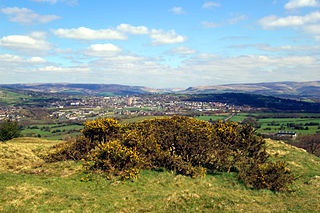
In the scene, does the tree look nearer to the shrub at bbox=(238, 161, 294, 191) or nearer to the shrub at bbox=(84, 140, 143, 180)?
the shrub at bbox=(84, 140, 143, 180)

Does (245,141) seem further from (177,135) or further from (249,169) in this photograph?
(177,135)

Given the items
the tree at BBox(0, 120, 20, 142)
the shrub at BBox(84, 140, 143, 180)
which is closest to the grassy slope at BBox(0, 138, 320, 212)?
the shrub at BBox(84, 140, 143, 180)

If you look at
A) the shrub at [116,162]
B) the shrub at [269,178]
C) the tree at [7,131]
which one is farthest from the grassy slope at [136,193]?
the tree at [7,131]

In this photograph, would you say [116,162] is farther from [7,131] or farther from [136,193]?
[7,131]

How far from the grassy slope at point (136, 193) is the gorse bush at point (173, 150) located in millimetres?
1248

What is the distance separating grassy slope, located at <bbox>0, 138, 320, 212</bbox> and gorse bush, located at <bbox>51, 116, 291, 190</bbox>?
1.25 m

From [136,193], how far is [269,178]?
477 inches

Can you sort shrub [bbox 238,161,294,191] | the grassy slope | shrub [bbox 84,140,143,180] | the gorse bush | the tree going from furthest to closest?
the tree
the gorse bush
shrub [bbox 84,140,143,180]
shrub [bbox 238,161,294,191]
the grassy slope

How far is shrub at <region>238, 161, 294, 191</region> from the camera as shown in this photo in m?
18.7

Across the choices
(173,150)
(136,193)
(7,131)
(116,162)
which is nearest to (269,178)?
(173,150)

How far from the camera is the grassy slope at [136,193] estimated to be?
45.2 ft

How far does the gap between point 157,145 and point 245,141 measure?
10454mm

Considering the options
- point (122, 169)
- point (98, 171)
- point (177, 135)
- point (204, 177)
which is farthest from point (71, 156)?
point (204, 177)

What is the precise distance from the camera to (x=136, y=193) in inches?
647
